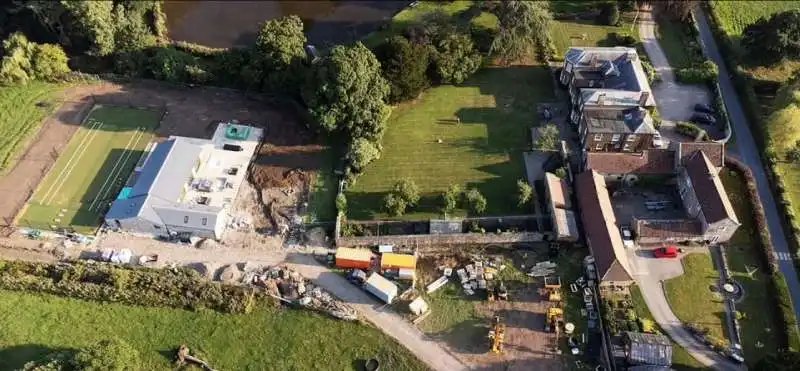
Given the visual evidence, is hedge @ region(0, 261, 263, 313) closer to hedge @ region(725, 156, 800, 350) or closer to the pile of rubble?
the pile of rubble

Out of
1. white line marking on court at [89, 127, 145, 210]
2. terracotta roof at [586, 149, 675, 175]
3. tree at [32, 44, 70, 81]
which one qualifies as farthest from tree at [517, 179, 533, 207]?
tree at [32, 44, 70, 81]

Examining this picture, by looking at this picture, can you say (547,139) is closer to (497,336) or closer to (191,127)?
(497,336)

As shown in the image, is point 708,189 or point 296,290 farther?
point 708,189

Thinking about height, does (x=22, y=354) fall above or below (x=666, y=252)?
below

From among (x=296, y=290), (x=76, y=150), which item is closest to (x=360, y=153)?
(x=296, y=290)

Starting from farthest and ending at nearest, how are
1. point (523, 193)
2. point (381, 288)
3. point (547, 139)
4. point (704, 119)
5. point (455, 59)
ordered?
point (455, 59), point (704, 119), point (547, 139), point (523, 193), point (381, 288)

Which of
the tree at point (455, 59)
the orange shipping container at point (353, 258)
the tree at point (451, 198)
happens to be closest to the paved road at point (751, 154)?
the tree at point (455, 59)

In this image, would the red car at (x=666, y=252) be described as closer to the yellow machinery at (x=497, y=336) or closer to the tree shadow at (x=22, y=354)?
the yellow machinery at (x=497, y=336)

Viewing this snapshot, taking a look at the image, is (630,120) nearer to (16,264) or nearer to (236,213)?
(236,213)
